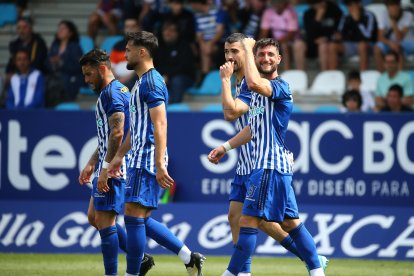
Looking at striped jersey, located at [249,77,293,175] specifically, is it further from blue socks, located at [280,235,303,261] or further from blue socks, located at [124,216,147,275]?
blue socks, located at [124,216,147,275]

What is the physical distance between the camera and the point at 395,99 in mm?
14094

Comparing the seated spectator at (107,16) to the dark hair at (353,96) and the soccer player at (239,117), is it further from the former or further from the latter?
the soccer player at (239,117)

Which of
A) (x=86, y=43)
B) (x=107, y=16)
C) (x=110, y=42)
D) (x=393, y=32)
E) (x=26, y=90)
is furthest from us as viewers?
(x=107, y=16)

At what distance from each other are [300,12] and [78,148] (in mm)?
5456

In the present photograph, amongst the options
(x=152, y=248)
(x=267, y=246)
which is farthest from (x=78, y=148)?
(x=267, y=246)

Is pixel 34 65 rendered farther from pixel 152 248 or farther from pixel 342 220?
pixel 342 220

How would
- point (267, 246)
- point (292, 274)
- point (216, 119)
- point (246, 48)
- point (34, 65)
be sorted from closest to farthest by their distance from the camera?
point (246, 48) < point (292, 274) < point (267, 246) < point (216, 119) < point (34, 65)

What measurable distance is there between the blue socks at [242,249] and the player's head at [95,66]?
191 cm

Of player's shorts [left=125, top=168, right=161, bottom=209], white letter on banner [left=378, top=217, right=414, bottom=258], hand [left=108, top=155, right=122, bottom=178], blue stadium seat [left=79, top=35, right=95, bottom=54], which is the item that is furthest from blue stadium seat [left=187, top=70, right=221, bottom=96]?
player's shorts [left=125, top=168, right=161, bottom=209]

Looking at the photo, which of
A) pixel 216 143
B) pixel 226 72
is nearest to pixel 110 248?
pixel 226 72

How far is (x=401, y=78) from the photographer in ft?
49.1

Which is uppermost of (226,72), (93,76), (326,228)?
(226,72)

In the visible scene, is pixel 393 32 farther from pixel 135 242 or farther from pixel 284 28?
pixel 135 242

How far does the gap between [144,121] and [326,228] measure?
443cm
